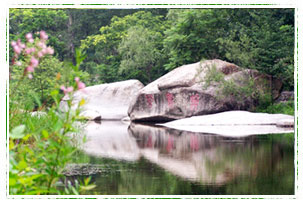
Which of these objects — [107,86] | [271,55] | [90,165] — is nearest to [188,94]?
[271,55]

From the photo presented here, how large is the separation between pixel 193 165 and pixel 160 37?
599 inches

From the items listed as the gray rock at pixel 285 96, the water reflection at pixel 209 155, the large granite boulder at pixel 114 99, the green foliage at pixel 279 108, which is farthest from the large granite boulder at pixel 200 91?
the water reflection at pixel 209 155

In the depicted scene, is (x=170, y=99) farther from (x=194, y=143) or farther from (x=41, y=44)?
(x=41, y=44)

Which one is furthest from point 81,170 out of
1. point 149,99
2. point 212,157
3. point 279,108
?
point 149,99

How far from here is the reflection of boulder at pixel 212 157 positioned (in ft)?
14.1

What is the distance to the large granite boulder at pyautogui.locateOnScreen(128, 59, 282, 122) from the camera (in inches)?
511

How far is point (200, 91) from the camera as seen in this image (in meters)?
13.1

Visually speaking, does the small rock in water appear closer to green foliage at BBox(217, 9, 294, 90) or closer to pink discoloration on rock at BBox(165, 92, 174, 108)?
green foliage at BBox(217, 9, 294, 90)

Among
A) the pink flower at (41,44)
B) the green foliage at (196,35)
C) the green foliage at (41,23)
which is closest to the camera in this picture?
the pink flower at (41,44)

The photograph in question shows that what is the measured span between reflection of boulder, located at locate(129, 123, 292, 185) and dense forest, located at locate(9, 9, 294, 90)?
2.59m

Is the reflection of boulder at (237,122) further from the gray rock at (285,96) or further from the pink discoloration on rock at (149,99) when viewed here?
the gray rock at (285,96)

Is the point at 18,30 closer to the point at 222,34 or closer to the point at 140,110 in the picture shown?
the point at 140,110

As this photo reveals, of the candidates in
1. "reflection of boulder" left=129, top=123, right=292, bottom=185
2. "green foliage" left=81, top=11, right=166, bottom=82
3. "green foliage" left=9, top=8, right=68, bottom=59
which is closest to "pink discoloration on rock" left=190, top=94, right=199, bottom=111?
"reflection of boulder" left=129, top=123, right=292, bottom=185

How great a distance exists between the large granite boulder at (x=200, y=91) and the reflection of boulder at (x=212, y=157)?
5.23 m
